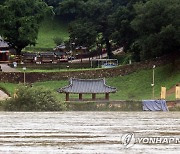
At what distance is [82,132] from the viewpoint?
696 cm

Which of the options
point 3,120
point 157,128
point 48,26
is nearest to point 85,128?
point 157,128

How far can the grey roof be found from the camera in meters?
34.4

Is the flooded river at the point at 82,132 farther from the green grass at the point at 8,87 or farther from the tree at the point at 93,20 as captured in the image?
the tree at the point at 93,20

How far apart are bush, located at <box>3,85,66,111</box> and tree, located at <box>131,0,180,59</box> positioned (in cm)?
2288

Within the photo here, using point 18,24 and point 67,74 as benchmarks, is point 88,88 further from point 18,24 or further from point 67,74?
point 18,24

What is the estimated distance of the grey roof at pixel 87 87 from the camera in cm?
3441

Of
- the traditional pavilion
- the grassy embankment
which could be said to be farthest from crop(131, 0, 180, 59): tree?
the traditional pavilion

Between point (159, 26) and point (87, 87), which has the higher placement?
point (159, 26)

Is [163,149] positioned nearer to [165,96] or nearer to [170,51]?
[165,96]

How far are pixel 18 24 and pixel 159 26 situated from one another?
617 inches

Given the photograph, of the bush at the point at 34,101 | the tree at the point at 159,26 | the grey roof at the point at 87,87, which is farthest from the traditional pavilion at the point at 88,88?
the bush at the point at 34,101

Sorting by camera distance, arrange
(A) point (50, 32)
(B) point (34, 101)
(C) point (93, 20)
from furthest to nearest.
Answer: (A) point (50, 32) < (C) point (93, 20) < (B) point (34, 101)

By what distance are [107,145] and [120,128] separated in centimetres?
85

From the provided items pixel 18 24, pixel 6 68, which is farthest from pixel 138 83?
pixel 18 24
